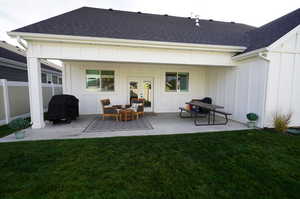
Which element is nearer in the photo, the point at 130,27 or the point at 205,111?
the point at 130,27

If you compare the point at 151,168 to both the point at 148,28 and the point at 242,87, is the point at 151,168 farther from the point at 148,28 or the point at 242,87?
the point at 148,28

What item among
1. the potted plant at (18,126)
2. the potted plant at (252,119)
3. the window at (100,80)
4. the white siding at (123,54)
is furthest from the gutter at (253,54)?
the potted plant at (18,126)

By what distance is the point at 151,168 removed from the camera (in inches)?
111

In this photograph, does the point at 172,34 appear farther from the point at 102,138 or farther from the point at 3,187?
the point at 3,187

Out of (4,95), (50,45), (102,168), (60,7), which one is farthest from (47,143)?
(60,7)

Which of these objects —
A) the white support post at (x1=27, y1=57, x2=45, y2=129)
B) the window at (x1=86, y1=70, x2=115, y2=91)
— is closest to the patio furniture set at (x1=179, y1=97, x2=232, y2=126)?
the window at (x1=86, y1=70, x2=115, y2=91)

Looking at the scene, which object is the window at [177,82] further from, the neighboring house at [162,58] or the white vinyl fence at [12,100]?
the white vinyl fence at [12,100]

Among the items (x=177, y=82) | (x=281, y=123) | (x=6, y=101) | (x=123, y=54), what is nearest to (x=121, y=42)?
(x=123, y=54)

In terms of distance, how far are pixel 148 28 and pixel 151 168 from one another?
22.4 ft

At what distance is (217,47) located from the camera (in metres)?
6.27

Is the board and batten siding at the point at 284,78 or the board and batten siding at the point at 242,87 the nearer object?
the board and batten siding at the point at 284,78

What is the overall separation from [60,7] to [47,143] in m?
9.42

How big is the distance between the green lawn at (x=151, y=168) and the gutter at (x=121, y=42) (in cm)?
381

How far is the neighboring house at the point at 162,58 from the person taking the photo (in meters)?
5.31
